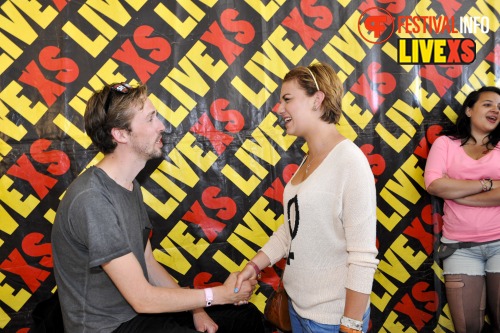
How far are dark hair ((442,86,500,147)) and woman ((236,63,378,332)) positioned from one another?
1.36m

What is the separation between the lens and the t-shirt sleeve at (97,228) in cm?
144

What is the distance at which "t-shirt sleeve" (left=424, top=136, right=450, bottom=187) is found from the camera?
100 inches

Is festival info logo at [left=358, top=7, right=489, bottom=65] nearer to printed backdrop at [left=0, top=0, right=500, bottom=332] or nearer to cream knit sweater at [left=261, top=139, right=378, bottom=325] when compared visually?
printed backdrop at [left=0, top=0, right=500, bottom=332]

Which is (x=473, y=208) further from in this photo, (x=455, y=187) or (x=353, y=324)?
(x=353, y=324)

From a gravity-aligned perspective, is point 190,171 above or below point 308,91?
below

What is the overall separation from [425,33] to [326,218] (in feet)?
6.12

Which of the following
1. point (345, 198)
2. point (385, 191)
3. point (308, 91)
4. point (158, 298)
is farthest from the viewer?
point (385, 191)

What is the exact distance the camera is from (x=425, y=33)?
280 centimetres

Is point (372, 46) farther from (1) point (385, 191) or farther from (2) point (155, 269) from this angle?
(2) point (155, 269)

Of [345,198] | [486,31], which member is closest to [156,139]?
[345,198]

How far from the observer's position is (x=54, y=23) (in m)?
2.46

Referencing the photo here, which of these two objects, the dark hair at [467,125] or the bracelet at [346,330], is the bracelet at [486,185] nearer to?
the dark hair at [467,125]

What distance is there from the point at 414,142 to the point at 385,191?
361 millimetres

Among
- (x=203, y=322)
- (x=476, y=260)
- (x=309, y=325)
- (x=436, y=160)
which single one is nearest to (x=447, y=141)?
(x=436, y=160)
